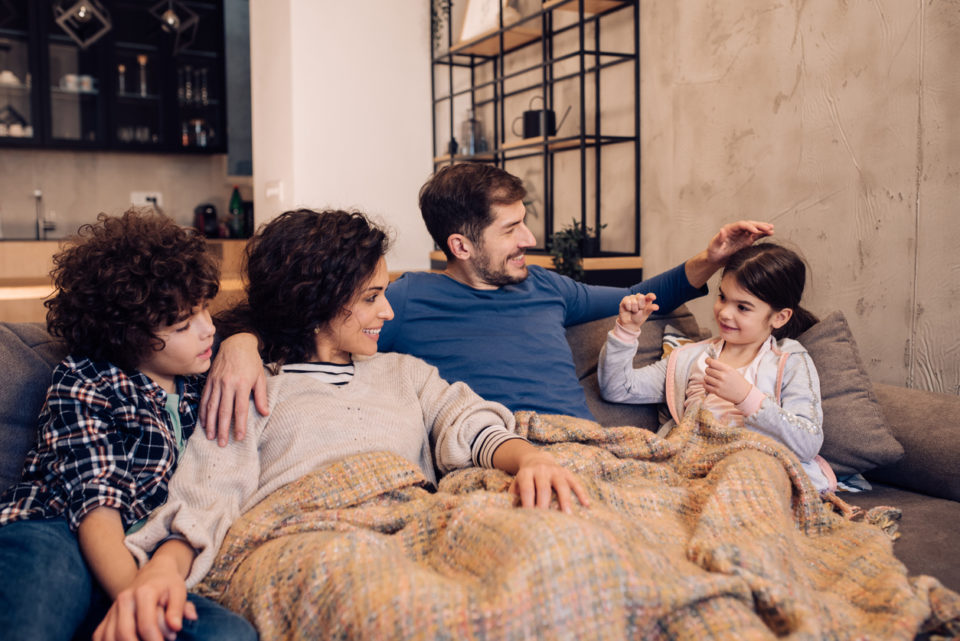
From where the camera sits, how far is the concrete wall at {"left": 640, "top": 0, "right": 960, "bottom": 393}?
2094mm

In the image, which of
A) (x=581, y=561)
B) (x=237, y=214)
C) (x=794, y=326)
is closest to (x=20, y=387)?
(x=581, y=561)

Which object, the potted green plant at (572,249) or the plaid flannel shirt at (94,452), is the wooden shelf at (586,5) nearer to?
the potted green plant at (572,249)

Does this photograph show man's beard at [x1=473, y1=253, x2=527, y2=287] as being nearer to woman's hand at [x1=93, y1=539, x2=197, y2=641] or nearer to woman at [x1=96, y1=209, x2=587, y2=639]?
woman at [x1=96, y1=209, x2=587, y2=639]

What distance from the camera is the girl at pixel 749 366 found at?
5.44 ft

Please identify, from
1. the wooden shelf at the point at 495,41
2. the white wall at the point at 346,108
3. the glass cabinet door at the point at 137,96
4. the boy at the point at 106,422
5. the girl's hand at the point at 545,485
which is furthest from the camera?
the glass cabinet door at the point at 137,96

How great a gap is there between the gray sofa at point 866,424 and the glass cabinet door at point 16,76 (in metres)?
3.95

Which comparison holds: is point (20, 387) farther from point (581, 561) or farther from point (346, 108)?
point (346, 108)

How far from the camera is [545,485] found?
115 centimetres

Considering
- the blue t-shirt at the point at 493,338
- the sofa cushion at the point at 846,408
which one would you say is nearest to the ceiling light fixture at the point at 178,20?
the blue t-shirt at the point at 493,338

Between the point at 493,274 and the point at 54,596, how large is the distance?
3.93ft

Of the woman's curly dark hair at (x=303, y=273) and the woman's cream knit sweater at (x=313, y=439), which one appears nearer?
the woman's cream knit sweater at (x=313, y=439)

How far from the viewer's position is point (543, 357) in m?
1.85

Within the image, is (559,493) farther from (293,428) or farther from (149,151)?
(149,151)

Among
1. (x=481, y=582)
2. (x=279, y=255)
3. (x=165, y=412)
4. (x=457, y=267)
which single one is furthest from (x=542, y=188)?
(x=481, y=582)
